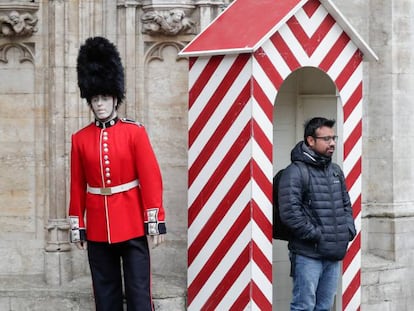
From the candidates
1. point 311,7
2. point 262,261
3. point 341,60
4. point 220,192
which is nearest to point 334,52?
point 341,60

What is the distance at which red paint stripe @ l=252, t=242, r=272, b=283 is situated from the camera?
25.4ft

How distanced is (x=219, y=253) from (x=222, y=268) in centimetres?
9

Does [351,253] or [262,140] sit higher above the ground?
[262,140]

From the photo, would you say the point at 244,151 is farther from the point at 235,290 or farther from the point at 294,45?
the point at 235,290

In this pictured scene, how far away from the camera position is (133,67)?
8.64 metres

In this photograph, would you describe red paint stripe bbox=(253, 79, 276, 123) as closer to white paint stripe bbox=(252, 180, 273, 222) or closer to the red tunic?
white paint stripe bbox=(252, 180, 273, 222)

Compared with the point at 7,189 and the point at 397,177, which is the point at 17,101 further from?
the point at 397,177

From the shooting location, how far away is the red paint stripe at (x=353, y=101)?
8.17 meters

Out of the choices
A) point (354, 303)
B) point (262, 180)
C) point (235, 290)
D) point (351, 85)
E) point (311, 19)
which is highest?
point (311, 19)

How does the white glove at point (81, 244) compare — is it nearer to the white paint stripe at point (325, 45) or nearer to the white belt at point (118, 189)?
the white belt at point (118, 189)

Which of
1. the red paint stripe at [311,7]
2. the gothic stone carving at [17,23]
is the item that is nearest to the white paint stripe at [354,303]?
the red paint stripe at [311,7]

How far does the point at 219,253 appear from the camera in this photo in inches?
313

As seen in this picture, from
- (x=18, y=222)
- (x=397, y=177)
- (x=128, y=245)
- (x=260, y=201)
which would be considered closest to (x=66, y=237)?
(x=18, y=222)

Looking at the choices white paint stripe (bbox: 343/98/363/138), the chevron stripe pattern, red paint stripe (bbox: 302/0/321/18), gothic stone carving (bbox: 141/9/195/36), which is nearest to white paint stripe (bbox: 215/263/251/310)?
the chevron stripe pattern
